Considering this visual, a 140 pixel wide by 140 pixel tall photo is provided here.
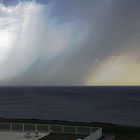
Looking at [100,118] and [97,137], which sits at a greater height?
[100,118]

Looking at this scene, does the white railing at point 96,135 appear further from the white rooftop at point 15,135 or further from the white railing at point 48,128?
the white rooftop at point 15,135

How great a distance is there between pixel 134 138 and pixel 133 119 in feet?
219

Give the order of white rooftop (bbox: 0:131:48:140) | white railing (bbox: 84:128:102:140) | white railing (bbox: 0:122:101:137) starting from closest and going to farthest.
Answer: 1. white railing (bbox: 84:128:102:140)
2. white rooftop (bbox: 0:131:48:140)
3. white railing (bbox: 0:122:101:137)

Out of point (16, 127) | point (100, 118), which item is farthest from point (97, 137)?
point (100, 118)

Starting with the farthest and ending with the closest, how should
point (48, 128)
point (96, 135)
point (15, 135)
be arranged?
point (48, 128) → point (15, 135) → point (96, 135)

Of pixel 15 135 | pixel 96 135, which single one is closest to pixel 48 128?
pixel 15 135

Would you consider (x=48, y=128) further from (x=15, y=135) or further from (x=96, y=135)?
(x=96, y=135)

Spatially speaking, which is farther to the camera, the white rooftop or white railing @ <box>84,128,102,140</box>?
the white rooftop

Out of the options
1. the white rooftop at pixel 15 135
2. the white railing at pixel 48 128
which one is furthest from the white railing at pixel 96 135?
the white rooftop at pixel 15 135

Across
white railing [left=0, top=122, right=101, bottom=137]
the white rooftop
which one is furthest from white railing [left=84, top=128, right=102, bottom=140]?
the white rooftop

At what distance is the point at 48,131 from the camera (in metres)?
35.2

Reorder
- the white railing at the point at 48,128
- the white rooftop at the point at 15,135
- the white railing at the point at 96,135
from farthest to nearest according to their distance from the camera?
the white railing at the point at 48,128, the white rooftop at the point at 15,135, the white railing at the point at 96,135

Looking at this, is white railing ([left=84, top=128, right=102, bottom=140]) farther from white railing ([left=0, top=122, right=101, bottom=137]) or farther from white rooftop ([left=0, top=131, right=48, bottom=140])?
white rooftop ([left=0, top=131, right=48, bottom=140])

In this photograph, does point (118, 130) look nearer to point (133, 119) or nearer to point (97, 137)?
point (97, 137)
